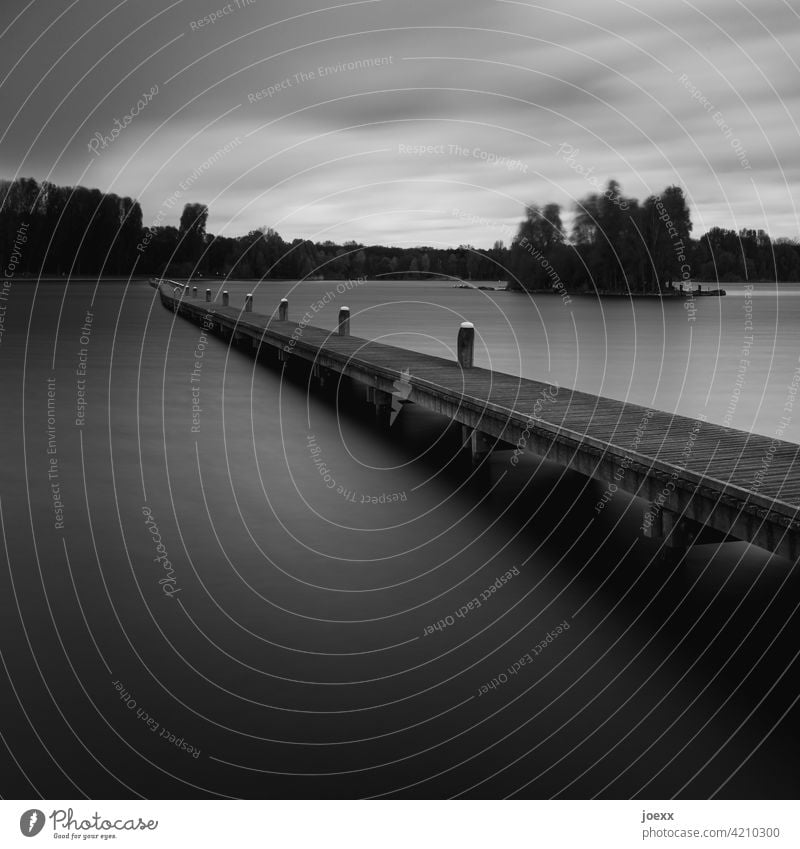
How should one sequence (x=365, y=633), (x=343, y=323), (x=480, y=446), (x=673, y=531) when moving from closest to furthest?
1. (x=365, y=633)
2. (x=673, y=531)
3. (x=480, y=446)
4. (x=343, y=323)

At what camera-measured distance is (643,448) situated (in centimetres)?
952

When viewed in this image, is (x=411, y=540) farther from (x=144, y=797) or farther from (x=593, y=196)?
(x=593, y=196)

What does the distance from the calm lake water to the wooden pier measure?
86 cm

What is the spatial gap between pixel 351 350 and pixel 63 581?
1201cm

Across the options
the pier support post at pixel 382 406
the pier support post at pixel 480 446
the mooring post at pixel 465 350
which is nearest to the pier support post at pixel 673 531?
the pier support post at pixel 480 446

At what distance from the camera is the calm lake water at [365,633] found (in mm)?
5816

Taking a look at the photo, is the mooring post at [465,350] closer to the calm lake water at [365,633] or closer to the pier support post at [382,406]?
the calm lake water at [365,633]

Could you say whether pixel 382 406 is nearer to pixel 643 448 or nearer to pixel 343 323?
pixel 343 323

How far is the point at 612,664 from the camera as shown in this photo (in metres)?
7.41

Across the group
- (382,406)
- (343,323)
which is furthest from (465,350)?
(343,323)

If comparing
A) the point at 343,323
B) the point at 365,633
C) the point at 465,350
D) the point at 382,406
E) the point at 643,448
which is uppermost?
the point at 343,323

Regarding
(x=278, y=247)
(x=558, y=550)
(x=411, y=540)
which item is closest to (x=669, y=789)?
(x=558, y=550)

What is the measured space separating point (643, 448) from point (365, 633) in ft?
11.8

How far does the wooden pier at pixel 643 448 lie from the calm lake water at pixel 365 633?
2.84ft
